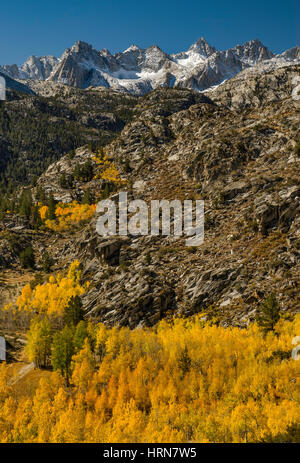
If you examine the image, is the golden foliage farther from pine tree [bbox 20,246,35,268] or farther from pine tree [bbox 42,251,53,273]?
pine tree [bbox 20,246,35,268]

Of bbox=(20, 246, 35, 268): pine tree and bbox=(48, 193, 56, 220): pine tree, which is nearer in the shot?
bbox=(20, 246, 35, 268): pine tree

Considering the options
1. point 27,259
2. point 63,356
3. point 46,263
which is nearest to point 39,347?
point 63,356

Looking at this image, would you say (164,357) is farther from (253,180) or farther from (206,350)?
(253,180)

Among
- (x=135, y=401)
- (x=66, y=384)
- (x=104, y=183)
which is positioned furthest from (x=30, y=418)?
(x=104, y=183)

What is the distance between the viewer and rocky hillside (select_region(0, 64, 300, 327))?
244 feet

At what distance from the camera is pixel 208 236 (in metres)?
94.8

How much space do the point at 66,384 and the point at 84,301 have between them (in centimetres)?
2899

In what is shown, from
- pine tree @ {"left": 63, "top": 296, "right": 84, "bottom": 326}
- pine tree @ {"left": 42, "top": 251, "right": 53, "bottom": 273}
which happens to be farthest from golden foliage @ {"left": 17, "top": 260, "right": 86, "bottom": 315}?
pine tree @ {"left": 42, "top": 251, "right": 53, "bottom": 273}

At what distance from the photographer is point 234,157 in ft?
403

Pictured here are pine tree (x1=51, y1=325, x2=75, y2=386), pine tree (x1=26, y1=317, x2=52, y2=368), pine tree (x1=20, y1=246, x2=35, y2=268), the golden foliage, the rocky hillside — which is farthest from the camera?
pine tree (x1=20, y1=246, x2=35, y2=268)

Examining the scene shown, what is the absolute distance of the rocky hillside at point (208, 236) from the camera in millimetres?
74438

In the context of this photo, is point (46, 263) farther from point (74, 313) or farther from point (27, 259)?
point (74, 313)

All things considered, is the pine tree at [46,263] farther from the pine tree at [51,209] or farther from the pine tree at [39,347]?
the pine tree at [39,347]

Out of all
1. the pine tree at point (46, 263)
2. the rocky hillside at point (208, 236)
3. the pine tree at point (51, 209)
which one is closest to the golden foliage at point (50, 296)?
the rocky hillside at point (208, 236)
